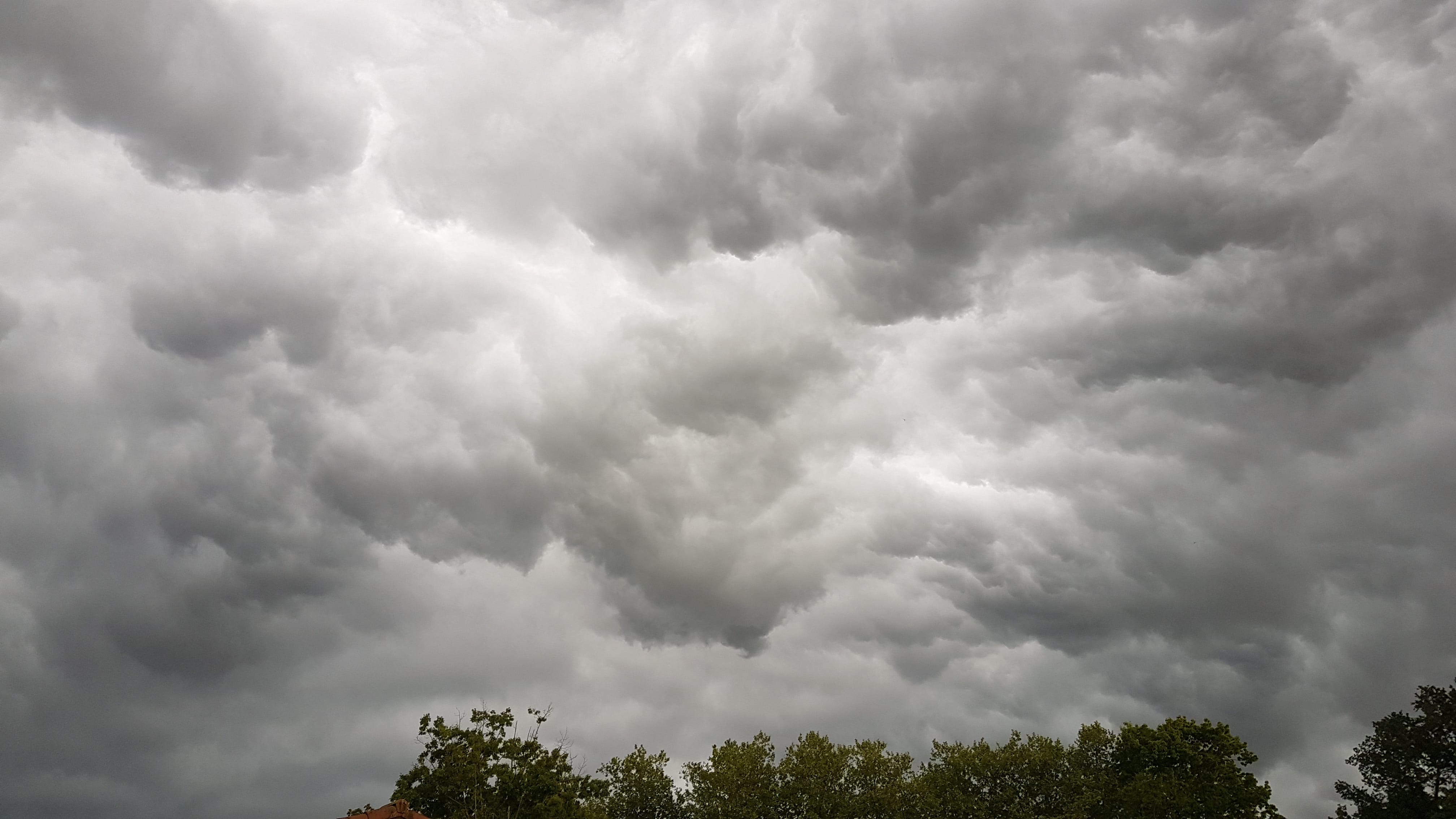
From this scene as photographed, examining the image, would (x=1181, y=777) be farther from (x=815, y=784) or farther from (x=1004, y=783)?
(x=815, y=784)

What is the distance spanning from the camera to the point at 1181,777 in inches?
2339

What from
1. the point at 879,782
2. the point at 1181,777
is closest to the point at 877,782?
the point at 879,782

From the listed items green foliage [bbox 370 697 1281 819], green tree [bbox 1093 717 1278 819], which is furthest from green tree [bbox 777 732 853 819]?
green tree [bbox 1093 717 1278 819]

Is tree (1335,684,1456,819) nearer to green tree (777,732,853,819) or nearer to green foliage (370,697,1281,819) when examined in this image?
green foliage (370,697,1281,819)

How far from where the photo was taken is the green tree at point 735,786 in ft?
203

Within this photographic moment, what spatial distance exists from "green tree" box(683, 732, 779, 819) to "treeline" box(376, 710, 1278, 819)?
0.27ft

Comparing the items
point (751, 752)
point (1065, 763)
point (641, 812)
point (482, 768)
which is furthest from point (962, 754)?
point (482, 768)

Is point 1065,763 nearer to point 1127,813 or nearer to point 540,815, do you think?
point 1127,813

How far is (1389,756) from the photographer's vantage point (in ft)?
207

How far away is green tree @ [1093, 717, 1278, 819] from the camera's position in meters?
56.2

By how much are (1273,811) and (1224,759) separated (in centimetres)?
387

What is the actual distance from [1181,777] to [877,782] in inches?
804

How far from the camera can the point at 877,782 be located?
63031mm

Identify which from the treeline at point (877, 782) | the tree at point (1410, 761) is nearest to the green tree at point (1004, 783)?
the treeline at point (877, 782)
